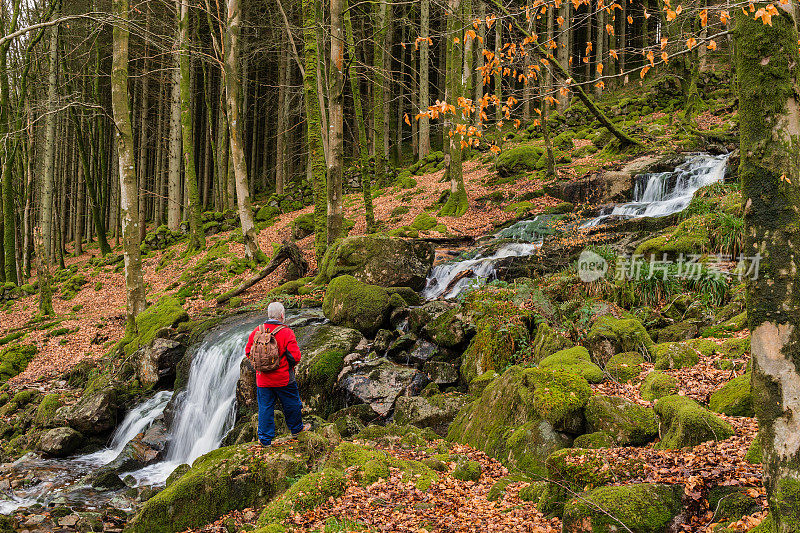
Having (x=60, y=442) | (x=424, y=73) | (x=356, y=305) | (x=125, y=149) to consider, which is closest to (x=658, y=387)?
(x=356, y=305)

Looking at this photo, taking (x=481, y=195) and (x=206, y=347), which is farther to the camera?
(x=481, y=195)

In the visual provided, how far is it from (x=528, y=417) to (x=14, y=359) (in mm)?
15328

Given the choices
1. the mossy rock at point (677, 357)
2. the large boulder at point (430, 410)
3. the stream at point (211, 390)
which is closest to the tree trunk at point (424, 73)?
the stream at point (211, 390)

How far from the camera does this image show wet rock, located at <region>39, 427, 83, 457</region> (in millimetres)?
8742

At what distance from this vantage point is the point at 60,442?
880cm

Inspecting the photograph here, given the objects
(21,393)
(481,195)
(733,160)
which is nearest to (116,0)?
(21,393)

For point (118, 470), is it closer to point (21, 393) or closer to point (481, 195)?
point (21, 393)

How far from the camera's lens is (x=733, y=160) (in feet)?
41.1

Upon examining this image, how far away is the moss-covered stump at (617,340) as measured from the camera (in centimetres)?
621

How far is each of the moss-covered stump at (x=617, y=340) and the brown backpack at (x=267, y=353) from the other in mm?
4136

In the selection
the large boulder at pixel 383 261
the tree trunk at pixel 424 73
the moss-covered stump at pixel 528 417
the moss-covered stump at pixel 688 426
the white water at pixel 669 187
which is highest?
the tree trunk at pixel 424 73

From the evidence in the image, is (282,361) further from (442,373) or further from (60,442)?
(60,442)

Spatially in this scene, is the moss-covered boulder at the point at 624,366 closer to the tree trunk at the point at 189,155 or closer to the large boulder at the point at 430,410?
the large boulder at the point at 430,410

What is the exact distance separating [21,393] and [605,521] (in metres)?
13.5
